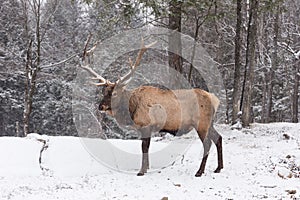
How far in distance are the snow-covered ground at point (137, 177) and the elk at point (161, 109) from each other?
74 centimetres

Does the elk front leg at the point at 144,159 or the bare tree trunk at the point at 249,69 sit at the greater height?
the bare tree trunk at the point at 249,69

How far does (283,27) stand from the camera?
2680 centimetres

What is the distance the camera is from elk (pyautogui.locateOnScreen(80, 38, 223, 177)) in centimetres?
851

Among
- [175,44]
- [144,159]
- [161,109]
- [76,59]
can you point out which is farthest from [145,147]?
[76,59]

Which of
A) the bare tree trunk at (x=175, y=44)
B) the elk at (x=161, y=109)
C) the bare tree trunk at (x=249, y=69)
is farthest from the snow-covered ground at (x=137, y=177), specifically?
the bare tree trunk at (x=175, y=44)

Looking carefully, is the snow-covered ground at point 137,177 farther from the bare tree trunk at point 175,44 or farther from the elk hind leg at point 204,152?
the bare tree trunk at point 175,44

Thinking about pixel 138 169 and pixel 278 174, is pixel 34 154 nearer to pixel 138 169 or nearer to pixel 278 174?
pixel 138 169

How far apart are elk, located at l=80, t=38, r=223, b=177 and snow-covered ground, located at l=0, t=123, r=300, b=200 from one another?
2.44 feet

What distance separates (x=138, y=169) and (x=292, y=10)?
21728mm

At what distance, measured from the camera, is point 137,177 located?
8000 mm

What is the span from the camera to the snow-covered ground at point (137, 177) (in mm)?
6859

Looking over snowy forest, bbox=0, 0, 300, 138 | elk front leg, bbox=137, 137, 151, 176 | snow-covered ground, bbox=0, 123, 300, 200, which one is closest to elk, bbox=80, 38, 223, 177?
elk front leg, bbox=137, 137, 151, 176

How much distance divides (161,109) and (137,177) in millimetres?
1536

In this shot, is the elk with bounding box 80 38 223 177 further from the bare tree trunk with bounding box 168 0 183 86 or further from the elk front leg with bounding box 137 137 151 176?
the bare tree trunk with bounding box 168 0 183 86
